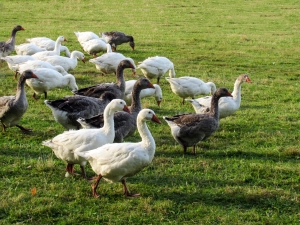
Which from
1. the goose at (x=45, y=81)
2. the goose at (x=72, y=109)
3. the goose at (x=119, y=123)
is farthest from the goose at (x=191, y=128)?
the goose at (x=45, y=81)

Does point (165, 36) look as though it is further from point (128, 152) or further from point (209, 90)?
point (128, 152)

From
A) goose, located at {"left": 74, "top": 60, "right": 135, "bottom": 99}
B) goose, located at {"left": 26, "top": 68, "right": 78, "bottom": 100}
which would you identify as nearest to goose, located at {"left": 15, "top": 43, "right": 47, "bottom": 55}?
goose, located at {"left": 26, "top": 68, "right": 78, "bottom": 100}

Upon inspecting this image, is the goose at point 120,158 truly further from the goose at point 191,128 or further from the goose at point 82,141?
the goose at point 191,128

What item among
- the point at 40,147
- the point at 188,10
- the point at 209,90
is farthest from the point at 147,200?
the point at 188,10

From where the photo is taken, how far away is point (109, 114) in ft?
25.2

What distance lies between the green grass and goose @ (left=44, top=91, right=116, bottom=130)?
1.81 ft

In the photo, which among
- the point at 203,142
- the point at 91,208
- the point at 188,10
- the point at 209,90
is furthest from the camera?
the point at 188,10

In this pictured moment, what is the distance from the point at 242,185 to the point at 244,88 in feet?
23.4

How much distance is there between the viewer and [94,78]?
49.7 ft

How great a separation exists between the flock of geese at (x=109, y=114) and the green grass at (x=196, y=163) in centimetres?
36

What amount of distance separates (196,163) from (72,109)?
2.43m

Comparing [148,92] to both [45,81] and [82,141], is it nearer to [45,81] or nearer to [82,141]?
[45,81]

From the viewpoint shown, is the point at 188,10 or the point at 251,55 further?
the point at 188,10

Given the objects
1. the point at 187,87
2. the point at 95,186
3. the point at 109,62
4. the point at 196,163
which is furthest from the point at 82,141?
the point at 109,62
